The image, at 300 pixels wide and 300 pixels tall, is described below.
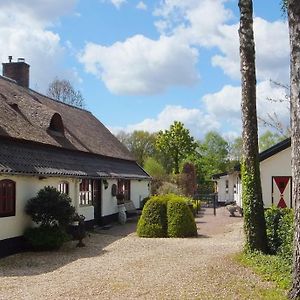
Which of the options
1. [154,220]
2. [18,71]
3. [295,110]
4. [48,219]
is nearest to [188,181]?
[18,71]

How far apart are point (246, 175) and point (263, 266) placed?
3.03 meters

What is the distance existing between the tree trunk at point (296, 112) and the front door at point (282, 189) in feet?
46.0

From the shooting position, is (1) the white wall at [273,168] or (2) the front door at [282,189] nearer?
(2) the front door at [282,189]

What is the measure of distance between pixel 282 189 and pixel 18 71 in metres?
14.6

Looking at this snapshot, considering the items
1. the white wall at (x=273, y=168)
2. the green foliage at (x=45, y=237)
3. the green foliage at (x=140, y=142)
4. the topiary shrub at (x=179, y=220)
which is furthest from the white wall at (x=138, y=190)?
the green foliage at (x=140, y=142)

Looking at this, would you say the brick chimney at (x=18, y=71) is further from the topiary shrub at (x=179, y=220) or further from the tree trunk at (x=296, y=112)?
the tree trunk at (x=296, y=112)

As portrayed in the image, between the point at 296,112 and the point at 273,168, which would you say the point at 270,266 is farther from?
the point at 273,168

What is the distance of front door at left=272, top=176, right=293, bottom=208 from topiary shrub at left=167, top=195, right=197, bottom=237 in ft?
16.5

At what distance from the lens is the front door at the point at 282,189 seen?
22812 mm

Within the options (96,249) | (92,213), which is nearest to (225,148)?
(92,213)

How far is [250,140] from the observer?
1388 cm

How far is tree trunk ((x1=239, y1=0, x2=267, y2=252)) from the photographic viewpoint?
13695mm

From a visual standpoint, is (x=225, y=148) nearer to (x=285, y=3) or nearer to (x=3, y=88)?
(x=3, y=88)

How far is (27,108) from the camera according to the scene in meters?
20.9
